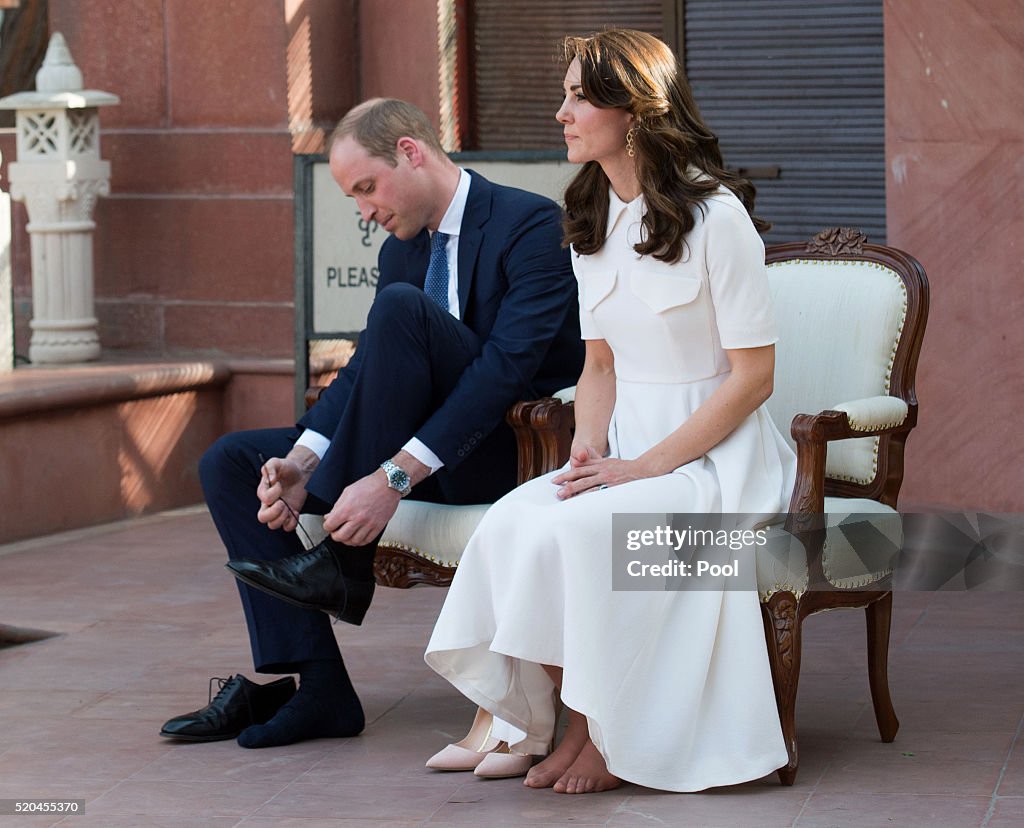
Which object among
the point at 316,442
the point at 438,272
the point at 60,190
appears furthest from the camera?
the point at 60,190

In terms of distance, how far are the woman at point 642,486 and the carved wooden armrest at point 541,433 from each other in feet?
0.53

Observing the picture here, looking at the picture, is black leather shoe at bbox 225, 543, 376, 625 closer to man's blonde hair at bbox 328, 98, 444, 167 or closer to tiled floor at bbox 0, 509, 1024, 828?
tiled floor at bbox 0, 509, 1024, 828

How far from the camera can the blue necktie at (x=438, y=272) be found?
3.95m

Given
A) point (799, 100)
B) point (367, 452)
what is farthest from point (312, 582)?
point (799, 100)

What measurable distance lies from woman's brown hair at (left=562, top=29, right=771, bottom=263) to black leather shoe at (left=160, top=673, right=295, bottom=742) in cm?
126

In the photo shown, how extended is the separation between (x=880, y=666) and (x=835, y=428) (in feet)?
1.85

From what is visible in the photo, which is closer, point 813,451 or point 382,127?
point 813,451

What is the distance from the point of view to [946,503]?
606 centimetres

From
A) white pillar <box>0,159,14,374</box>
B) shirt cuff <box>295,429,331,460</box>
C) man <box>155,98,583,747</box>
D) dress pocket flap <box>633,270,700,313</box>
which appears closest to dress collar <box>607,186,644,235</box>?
dress pocket flap <box>633,270,700,313</box>

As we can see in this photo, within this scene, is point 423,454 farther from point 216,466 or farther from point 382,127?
point 382,127

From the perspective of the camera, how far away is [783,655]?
333 centimetres

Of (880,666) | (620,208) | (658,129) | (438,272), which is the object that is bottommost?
(880,666)

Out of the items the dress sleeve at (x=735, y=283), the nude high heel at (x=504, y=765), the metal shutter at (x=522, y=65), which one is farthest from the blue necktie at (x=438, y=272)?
the metal shutter at (x=522, y=65)

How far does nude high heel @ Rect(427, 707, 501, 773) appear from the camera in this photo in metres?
3.52
